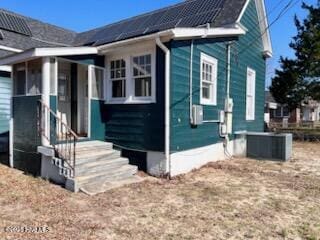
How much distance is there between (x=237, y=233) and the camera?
4.47 m

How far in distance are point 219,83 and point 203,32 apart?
227 cm

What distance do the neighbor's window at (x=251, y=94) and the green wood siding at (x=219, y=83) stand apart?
28 centimetres

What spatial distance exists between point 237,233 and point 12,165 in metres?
6.80

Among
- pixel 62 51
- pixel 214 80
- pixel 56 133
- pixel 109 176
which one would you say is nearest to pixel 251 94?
pixel 214 80

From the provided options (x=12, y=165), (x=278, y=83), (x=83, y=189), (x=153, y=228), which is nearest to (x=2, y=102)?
(x=12, y=165)

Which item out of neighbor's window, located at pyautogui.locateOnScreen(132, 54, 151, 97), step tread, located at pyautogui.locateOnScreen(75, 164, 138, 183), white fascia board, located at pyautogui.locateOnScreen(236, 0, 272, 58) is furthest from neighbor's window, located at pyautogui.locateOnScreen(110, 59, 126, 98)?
white fascia board, located at pyautogui.locateOnScreen(236, 0, 272, 58)

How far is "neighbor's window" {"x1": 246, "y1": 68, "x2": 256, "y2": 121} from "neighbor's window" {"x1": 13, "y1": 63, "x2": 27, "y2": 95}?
8.50 m

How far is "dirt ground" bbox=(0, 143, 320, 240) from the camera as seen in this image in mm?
4477

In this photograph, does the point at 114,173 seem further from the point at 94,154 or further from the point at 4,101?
the point at 4,101

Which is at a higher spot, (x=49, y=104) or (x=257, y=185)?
(x=49, y=104)

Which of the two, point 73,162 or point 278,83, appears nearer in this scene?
point 73,162

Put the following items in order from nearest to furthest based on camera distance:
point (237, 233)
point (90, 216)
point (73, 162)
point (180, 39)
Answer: point (237, 233)
point (90, 216)
point (73, 162)
point (180, 39)

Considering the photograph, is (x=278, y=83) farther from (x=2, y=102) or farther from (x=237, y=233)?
(x=237, y=233)

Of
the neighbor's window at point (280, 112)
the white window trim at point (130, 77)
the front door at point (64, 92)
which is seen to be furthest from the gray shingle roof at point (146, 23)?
the neighbor's window at point (280, 112)
